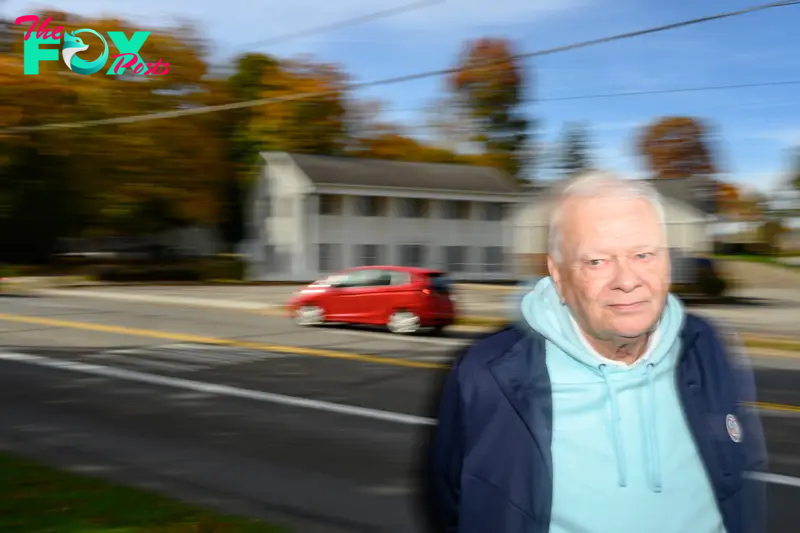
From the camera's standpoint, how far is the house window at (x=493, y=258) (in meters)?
53.8

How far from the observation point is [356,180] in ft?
162

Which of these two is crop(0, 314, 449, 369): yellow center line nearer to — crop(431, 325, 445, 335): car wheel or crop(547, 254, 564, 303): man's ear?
crop(431, 325, 445, 335): car wheel

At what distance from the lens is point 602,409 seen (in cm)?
225

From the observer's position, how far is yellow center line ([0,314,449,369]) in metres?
15.1

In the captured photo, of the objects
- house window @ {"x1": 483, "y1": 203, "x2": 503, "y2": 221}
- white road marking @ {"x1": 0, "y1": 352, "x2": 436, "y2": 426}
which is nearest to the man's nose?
white road marking @ {"x1": 0, "y1": 352, "x2": 436, "y2": 426}

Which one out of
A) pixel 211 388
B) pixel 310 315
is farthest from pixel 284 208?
pixel 211 388

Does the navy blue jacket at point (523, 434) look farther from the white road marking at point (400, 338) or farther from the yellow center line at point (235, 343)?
the white road marking at point (400, 338)

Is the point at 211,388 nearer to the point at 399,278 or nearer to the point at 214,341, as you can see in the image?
the point at 214,341

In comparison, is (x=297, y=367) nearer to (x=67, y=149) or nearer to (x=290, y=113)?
(x=67, y=149)

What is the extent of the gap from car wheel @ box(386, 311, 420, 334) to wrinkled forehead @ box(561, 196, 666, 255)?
17.7 metres

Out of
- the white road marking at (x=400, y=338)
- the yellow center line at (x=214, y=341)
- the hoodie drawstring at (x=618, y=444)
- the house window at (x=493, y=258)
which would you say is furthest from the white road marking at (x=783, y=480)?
the house window at (x=493, y=258)

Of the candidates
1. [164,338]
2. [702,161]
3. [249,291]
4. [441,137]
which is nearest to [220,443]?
[164,338]

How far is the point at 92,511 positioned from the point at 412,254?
45228 mm

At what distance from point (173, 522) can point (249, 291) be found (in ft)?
107
